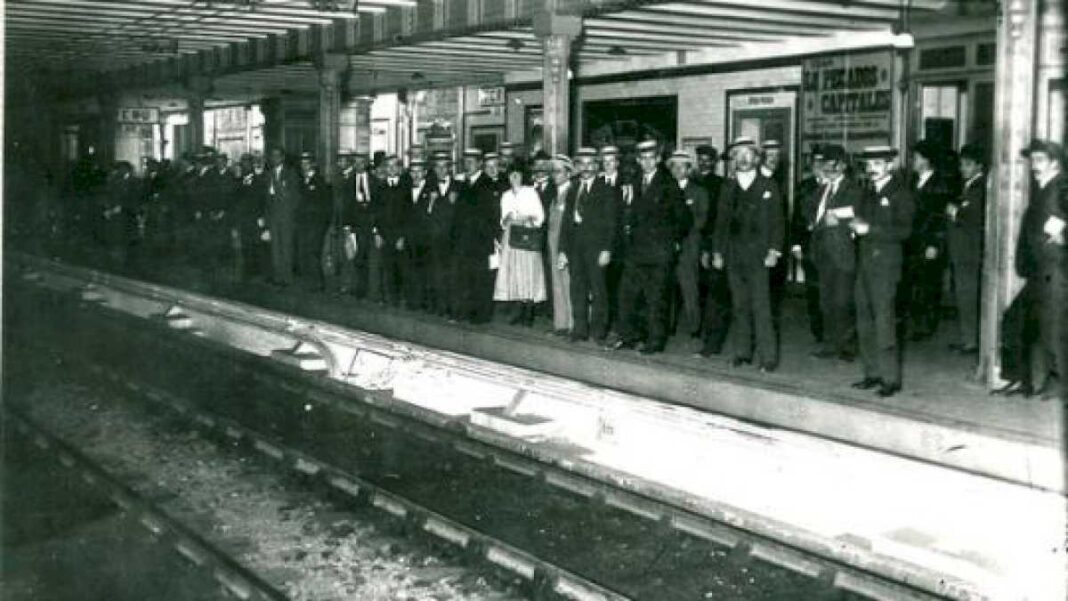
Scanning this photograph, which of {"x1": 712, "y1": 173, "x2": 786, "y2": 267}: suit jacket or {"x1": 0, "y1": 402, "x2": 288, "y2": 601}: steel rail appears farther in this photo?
{"x1": 712, "y1": 173, "x2": 786, "y2": 267}: suit jacket

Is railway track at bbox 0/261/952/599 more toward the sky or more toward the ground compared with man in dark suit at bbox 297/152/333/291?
more toward the ground

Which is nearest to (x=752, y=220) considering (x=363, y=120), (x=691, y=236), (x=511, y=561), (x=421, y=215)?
(x=691, y=236)

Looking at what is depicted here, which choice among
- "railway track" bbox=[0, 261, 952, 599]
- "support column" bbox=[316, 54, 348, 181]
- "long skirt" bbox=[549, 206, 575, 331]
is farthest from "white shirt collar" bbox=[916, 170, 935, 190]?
"support column" bbox=[316, 54, 348, 181]

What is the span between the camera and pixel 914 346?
1230 centimetres

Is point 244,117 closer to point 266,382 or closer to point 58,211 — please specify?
point 58,211

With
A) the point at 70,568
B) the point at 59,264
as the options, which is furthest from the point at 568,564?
the point at 59,264

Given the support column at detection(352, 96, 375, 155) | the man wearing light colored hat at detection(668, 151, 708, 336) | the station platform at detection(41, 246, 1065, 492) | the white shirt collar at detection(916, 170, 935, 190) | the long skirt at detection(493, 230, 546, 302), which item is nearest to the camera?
the station platform at detection(41, 246, 1065, 492)

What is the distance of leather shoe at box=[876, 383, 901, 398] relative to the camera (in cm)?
950

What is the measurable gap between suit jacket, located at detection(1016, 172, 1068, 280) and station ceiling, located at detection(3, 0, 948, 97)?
4.45m

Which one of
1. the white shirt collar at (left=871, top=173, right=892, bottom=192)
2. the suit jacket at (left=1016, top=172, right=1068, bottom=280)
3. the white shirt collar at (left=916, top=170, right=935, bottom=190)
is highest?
the white shirt collar at (left=916, top=170, right=935, bottom=190)

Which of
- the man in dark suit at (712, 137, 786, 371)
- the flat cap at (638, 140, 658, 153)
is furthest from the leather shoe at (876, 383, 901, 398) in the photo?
the flat cap at (638, 140, 658, 153)

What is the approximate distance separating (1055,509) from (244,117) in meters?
32.4

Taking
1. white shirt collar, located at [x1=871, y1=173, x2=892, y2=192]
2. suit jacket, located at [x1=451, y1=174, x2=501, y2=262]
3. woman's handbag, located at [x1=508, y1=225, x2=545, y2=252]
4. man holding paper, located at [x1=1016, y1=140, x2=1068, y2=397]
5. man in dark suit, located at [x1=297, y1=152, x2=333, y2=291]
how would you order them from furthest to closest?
man in dark suit, located at [x1=297, y1=152, x2=333, y2=291] → suit jacket, located at [x1=451, y1=174, x2=501, y2=262] → woman's handbag, located at [x1=508, y1=225, x2=545, y2=252] → white shirt collar, located at [x1=871, y1=173, x2=892, y2=192] → man holding paper, located at [x1=1016, y1=140, x2=1068, y2=397]

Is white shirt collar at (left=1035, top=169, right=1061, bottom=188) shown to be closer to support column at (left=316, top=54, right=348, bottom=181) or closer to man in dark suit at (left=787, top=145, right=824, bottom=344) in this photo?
man in dark suit at (left=787, top=145, right=824, bottom=344)
